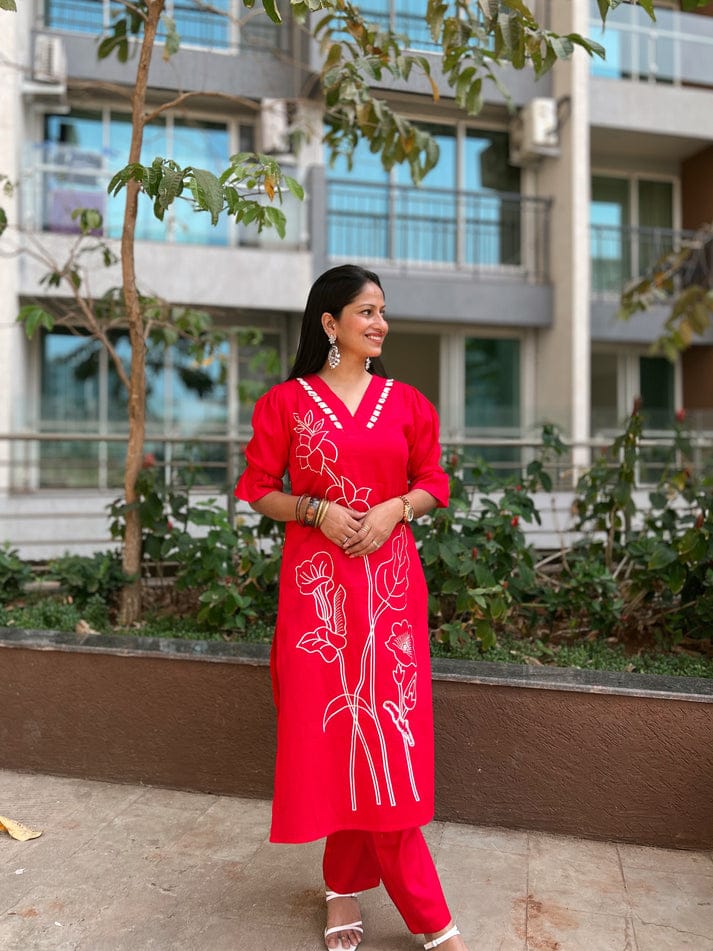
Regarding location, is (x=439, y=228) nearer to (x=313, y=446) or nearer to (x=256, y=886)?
(x=313, y=446)

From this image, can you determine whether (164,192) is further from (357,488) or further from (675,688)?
(675,688)

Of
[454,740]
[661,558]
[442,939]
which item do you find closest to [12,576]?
[454,740]

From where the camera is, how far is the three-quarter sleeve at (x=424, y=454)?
249 centimetres

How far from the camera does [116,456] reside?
10.2 m

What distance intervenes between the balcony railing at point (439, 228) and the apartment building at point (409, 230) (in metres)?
0.03

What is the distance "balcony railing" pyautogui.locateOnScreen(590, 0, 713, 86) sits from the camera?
12023mm

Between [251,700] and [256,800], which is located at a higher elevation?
[251,700]

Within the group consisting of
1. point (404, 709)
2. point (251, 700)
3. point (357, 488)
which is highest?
point (357, 488)

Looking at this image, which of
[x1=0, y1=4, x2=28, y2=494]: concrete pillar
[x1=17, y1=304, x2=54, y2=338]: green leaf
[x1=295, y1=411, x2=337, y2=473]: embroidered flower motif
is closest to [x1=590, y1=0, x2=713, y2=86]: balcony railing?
[x1=0, y1=4, x2=28, y2=494]: concrete pillar

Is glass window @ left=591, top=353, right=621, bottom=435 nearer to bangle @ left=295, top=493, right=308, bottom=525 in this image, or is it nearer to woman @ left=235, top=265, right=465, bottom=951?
woman @ left=235, top=265, right=465, bottom=951

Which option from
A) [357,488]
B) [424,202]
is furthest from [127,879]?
[424,202]

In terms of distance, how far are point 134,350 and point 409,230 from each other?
26.7 ft

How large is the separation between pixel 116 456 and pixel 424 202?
5167mm

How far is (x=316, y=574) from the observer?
237 cm
